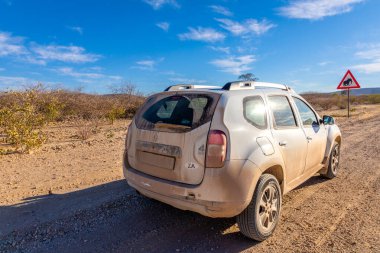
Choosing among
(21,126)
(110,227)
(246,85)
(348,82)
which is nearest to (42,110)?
(21,126)

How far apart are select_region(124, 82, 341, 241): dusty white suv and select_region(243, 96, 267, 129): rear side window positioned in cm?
1

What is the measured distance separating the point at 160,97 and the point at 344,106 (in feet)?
111

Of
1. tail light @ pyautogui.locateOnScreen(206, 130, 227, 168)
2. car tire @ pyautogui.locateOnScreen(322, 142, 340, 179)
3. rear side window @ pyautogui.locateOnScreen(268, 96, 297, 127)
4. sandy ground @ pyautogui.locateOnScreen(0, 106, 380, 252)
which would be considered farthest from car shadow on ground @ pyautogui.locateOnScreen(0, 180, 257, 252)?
car tire @ pyautogui.locateOnScreen(322, 142, 340, 179)

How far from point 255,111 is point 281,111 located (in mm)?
729

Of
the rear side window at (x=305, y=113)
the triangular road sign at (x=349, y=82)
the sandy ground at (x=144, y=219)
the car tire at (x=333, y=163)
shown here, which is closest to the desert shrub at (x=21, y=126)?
the sandy ground at (x=144, y=219)

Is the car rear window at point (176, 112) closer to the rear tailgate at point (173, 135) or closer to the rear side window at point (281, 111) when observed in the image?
the rear tailgate at point (173, 135)

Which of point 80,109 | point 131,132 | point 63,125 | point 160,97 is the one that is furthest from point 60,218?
point 80,109

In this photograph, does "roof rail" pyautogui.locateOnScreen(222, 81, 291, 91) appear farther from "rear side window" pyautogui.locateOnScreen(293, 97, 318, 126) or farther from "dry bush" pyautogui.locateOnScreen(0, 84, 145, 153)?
"dry bush" pyautogui.locateOnScreen(0, 84, 145, 153)

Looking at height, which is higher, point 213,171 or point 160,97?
point 160,97

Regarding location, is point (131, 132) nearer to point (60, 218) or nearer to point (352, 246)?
point (60, 218)

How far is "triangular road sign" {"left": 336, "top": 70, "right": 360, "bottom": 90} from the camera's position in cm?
1689

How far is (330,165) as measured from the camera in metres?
5.77

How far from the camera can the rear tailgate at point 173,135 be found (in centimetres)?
322

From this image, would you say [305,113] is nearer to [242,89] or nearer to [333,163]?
[333,163]
